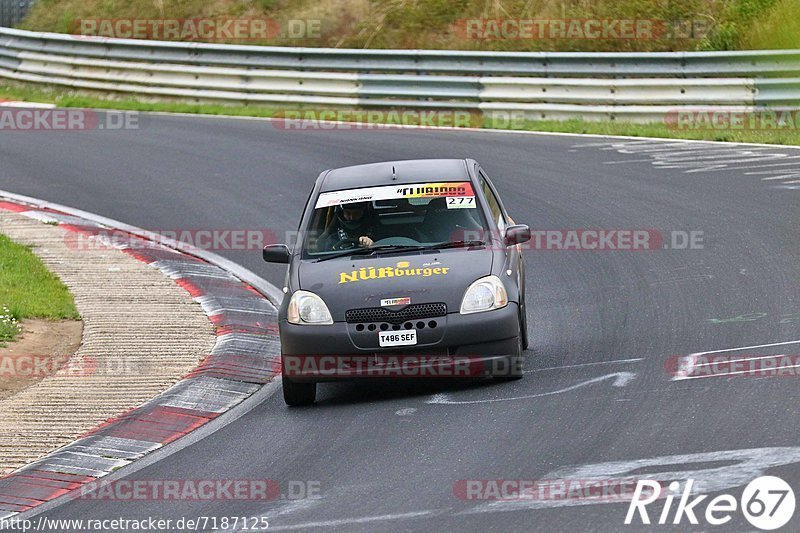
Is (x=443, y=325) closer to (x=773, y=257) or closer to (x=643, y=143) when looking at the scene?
(x=773, y=257)

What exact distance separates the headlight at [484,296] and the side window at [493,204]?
108 centimetres

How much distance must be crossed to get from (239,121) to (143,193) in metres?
6.06

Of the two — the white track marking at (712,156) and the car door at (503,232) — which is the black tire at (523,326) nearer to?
the car door at (503,232)

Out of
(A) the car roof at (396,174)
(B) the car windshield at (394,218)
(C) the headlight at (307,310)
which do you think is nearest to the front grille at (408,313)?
(C) the headlight at (307,310)

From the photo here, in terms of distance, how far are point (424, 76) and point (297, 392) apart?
48.8 feet

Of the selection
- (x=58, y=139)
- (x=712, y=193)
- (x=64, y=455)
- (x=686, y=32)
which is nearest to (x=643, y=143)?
(x=712, y=193)

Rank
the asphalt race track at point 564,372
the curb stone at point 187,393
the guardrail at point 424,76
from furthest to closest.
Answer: the guardrail at point 424,76 < the curb stone at point 187,393 < the asphalt race track at point 564,372

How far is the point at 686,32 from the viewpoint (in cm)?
2494

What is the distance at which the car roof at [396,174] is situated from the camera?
418 inches

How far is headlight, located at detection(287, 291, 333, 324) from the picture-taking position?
9.51 metres

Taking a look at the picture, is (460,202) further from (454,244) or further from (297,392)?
(297,392)

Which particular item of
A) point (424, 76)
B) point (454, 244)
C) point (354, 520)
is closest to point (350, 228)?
point (454, 244)

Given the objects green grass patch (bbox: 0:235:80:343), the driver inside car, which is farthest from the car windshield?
green grass patch (bbox: 0:235:80:343)

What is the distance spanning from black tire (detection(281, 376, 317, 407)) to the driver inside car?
1213 mm
